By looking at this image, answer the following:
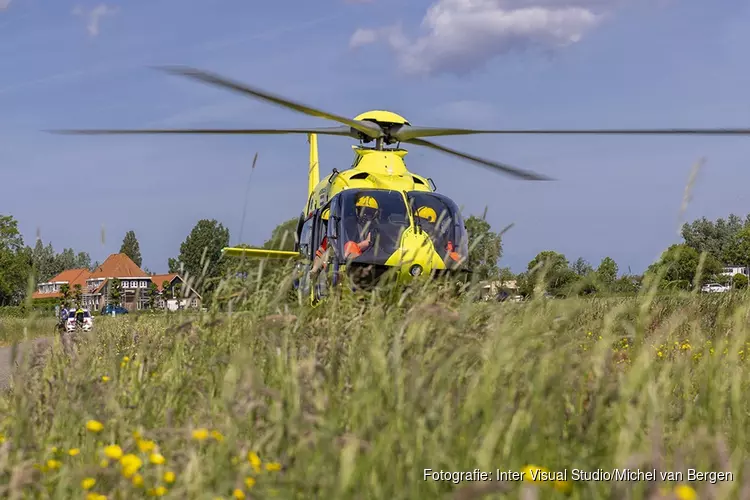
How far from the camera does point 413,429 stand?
2.81 m

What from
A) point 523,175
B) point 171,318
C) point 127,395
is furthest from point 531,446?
point 523,175

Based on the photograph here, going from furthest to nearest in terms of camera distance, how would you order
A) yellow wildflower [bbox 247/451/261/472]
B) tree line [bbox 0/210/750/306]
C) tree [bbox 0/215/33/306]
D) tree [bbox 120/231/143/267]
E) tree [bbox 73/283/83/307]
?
tree [bbox 120/231/143/267]
tree [bbox 0/215/33/306]
tree [bbox 73/283/83/307]
tree line [bbox 0/210/750/306]
yellow wildflower [bbox 247/451/261/472]

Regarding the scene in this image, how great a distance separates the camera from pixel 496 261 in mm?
6117

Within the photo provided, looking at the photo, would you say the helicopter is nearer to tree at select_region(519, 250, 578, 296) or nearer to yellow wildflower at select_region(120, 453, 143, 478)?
tree at select_region(519, 250, 578, 296)

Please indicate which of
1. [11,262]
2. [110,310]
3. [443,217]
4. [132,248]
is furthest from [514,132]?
[132,248]

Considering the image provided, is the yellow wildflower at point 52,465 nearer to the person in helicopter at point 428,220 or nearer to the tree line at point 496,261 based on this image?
the tree line at point 496,261

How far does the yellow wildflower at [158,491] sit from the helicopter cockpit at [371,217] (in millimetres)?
8232

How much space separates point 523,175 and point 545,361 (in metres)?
8.07

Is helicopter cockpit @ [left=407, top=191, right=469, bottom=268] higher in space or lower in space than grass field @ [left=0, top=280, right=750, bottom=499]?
higher

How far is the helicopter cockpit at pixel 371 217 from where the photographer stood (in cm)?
1117

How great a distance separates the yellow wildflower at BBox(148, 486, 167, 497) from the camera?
2725mm

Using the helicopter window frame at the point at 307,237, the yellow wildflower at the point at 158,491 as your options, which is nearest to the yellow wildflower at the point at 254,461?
the yellow wildflower at the point at 158,491

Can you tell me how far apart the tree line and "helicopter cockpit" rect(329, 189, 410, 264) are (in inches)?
40.2

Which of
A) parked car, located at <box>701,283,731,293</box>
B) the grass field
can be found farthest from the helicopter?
the grass field
